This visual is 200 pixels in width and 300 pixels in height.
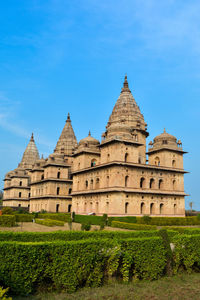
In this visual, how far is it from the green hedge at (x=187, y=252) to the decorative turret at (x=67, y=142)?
2023 inches

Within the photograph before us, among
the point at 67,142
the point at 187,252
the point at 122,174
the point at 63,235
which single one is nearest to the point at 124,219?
the point at 122,174

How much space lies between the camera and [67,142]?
66.8 meters

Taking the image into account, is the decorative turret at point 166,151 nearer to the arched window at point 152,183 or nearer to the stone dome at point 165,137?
the stone dome at point 165,137

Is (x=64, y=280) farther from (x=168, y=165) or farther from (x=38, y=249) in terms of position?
(x=168, y=165)

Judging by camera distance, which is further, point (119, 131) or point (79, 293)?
point (119, 131)

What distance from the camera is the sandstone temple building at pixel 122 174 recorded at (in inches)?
1574

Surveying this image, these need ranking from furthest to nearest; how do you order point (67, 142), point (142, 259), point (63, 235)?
1. point (67, 142)
2. point (63, 235)
3. point (142, 259)

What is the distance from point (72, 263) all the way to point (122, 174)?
28.7 metres

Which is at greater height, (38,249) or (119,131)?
(119,131)

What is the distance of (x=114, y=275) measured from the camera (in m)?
12.4

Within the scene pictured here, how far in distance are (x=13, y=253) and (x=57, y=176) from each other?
4849cm

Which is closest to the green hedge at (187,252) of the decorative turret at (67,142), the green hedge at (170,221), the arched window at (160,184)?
the green hedge at (170,221)

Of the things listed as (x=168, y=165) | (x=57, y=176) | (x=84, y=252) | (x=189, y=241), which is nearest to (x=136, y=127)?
(x=168, y=165)

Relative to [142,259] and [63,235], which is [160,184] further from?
[142,259]
